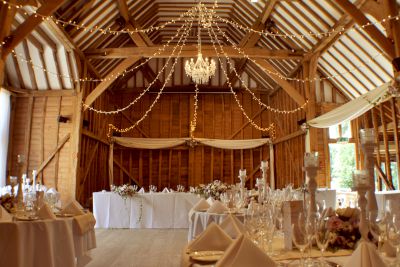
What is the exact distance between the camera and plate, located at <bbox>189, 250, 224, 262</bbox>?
5.74ft

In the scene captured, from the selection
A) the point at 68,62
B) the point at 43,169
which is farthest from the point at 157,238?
the point at 68,62

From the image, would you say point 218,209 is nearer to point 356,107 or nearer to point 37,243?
point 37,243

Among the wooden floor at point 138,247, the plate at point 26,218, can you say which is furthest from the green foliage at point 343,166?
the plate at point 26,218

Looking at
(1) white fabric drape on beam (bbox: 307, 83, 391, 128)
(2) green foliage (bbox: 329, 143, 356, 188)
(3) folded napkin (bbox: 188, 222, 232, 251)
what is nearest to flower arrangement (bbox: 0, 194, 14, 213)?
(3) folded napkin (bbox: 188, 222, 232, 251)

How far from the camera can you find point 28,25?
5781 mm

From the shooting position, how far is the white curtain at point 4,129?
28.6 feet

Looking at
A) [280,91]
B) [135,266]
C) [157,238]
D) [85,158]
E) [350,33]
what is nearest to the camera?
[135,266]

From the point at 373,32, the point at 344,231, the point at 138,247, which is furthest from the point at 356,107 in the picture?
the point at 344,231

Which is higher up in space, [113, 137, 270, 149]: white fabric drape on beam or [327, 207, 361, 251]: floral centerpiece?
[113, 137, 270, 149]: white fabric drape on beam

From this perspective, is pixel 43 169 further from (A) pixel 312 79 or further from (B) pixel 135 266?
(A) pixel 312 79

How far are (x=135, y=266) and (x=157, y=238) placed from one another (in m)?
2.25

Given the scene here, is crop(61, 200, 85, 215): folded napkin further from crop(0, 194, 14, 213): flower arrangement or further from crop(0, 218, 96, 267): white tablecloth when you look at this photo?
crop(0, 194, 14, 213): flower arrangement

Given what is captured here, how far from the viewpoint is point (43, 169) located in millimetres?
9078

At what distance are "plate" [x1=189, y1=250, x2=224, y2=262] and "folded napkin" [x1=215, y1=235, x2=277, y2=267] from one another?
0.41 meters
